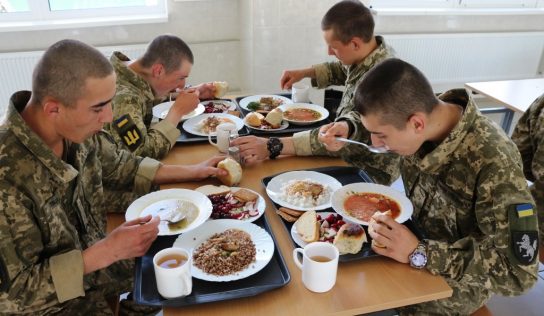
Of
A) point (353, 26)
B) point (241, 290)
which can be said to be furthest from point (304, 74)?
point (241, 290)

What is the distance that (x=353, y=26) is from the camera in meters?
2.26

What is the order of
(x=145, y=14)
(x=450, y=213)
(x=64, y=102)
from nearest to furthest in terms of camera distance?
1. (x=64, y=102)
2. (x=450, y=213)
3. (x=145, y=14)

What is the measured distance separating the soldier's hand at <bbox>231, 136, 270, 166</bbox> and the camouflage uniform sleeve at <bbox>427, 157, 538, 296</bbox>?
879mm

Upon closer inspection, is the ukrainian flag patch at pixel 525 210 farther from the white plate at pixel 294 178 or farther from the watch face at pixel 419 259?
the white plate at pixel 294 178

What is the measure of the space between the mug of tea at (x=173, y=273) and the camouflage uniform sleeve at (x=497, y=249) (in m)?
0.75

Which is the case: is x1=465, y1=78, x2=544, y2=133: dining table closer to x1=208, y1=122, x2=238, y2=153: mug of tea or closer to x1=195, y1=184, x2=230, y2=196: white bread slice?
x1=208, y1=122, x2=238, y2=153: mug of tea

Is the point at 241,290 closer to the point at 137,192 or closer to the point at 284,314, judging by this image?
the point at 284,314

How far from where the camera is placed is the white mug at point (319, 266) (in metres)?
1.23

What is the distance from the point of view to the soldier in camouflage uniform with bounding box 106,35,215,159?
6.52 feet

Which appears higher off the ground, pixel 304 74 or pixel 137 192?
pixel 304 74

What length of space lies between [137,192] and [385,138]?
1043mm

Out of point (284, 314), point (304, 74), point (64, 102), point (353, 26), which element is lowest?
point (284, 314)

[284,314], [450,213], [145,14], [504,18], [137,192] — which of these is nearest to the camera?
[284,314]

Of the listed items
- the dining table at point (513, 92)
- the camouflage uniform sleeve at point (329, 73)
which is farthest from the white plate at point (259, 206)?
the dining table at point (513, 92)
